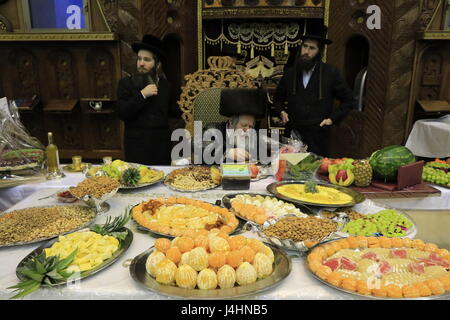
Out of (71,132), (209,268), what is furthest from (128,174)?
(71,132)

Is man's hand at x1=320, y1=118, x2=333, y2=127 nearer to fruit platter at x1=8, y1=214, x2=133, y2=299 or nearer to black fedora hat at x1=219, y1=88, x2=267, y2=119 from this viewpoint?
black fedora hat at x1=219, y1=88, x2=267, y2=119

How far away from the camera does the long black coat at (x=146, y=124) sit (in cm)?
340

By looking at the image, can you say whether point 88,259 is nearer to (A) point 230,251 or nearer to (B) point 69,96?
(A) point 230,251

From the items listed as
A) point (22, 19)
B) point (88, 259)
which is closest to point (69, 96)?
point (22, 19)

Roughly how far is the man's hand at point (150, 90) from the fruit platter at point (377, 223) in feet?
6.43

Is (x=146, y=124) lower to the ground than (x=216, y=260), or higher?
higher

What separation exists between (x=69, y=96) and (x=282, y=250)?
4.99 m

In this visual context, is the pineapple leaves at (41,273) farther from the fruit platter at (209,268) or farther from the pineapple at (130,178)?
the pineapple at (130,178)

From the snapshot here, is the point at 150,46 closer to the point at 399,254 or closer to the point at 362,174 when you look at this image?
the point at 362,174

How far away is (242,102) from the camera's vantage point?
10.1 feet

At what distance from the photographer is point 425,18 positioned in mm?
4820

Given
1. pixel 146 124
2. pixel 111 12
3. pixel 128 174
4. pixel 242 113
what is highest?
pixel 111 12

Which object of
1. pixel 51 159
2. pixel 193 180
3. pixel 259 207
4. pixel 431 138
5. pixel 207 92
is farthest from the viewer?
pixel 431 138

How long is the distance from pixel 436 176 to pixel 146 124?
93.9 inches
